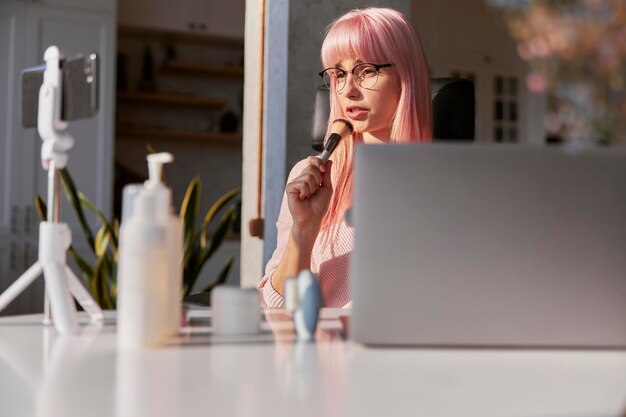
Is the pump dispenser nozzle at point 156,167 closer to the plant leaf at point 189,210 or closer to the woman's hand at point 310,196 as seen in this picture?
the woman's hand at point 310,196

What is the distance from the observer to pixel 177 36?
5656mm

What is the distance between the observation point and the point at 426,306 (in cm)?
85

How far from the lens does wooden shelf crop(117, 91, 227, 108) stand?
5.52 metres

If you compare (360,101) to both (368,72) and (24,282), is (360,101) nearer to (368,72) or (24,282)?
(368,72)

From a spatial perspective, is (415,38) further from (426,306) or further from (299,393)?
(299,393)

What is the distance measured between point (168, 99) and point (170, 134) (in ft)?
0.78

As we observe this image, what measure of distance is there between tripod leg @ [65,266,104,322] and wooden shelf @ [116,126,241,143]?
15.0 feet

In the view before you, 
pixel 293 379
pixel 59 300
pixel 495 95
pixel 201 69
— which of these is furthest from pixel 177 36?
pixel 293 379

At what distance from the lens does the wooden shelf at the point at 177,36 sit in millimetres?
5505

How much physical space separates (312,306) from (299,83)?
2.05 meters

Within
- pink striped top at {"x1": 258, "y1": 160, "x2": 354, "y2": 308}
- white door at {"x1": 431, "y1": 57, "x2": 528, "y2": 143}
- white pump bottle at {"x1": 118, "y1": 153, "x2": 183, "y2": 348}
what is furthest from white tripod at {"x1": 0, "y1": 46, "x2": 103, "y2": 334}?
white door at {"x1": 431, "y1": 57, "x2": 528, "y2": 143}

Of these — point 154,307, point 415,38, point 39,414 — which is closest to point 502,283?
point 154,307

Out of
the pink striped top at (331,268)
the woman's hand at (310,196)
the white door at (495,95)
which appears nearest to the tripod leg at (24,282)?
the woman's hand at (310,196)

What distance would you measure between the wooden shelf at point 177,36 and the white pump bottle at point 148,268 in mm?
4805
